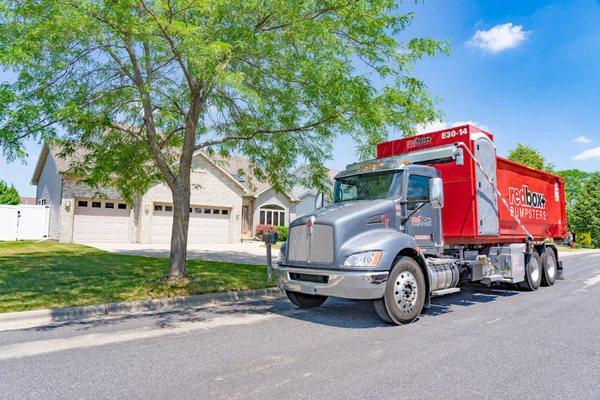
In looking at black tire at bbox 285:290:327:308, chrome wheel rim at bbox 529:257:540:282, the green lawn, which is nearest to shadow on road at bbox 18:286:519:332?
black tire at bbox 285:290:327:308

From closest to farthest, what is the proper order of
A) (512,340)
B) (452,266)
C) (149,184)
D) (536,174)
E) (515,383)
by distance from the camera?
(515,383) < (512,340) < (452,266) < (536,174) < (149,184)

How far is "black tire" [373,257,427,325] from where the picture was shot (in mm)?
6641

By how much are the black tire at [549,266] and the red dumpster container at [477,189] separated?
1.33m

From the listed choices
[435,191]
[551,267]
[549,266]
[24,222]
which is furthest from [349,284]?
[24,222]

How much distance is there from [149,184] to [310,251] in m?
7.16

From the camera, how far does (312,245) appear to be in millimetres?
7086

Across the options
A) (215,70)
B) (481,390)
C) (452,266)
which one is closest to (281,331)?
(481,390)

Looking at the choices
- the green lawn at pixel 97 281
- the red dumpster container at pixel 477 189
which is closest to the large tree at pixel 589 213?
the red dumpster container at pixel 477 189

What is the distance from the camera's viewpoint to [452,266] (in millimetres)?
8219

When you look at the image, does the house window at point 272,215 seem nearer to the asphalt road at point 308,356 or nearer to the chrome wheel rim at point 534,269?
the chrome wheel rim at point 534,269

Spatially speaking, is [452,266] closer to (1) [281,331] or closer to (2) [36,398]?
(1) [281,331]

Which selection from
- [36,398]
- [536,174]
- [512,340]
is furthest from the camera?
[536,174]

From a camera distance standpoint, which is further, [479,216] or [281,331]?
[479,216]

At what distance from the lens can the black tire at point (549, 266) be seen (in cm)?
1150
